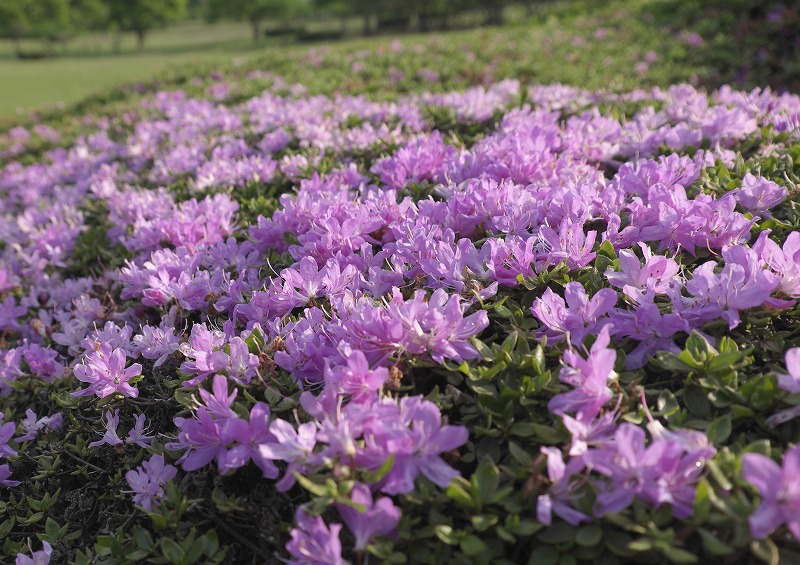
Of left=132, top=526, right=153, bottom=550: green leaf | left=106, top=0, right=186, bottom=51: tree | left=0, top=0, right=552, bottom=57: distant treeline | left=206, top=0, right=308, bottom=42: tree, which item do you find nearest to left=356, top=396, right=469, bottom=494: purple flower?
left=132, top=526, right=153, bottom=550: green leaf

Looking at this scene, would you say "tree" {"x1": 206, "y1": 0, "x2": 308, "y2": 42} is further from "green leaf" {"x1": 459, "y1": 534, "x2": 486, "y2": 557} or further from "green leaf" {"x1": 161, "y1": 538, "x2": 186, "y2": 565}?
"green leaf" {"x1": 459, "y1": 534, "x2": 486, "y2": 557}

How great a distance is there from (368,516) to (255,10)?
215 ft

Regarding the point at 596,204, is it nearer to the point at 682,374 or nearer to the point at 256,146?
the point at 682,374

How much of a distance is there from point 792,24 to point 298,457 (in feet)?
29.1

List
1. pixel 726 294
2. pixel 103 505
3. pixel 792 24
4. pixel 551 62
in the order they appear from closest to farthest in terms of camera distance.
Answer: pixel 726 294, pixel 103 505, pixel 792 24, pixel 551 62

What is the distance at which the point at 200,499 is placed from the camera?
1.64 meters

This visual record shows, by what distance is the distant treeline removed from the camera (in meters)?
45.9

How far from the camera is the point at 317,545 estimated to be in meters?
1.26

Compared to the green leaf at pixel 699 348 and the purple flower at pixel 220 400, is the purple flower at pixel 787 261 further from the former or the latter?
the purple flower at pixel 220 400

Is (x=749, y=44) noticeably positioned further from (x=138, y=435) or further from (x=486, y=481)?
(x=138, y=435)

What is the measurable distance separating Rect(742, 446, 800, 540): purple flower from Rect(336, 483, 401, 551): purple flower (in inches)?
26.6

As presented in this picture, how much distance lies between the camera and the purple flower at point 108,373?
6.32ft

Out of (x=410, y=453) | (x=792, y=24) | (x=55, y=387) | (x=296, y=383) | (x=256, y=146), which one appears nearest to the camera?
(x=410, y=453)

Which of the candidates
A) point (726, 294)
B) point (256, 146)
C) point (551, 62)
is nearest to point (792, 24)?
point (551, 62)
